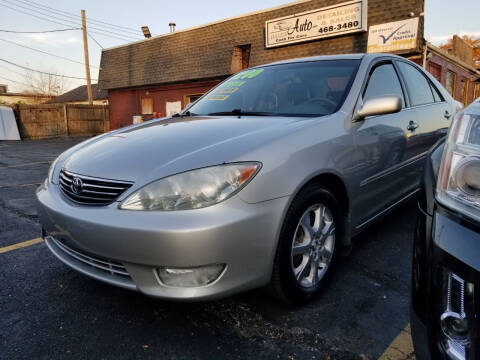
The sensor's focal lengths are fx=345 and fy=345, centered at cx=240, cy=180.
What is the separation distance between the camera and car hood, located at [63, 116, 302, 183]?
168 cm

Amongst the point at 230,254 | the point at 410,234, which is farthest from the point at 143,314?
the point at 410,234

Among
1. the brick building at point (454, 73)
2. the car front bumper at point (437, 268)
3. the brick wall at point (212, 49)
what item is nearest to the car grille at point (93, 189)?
the car front bumper at point (437, 268)

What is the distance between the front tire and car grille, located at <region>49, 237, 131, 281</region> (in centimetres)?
74

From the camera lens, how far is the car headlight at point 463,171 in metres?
0.93

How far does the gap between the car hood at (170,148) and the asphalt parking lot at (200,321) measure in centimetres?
79

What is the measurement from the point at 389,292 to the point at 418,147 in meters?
1.45

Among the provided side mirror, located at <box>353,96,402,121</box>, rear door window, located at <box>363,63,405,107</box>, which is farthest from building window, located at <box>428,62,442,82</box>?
side mirror, located at <box>353,96,402,121</box>

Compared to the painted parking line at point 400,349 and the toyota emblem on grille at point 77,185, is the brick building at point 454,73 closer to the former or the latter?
the painted parking line at point 400,349

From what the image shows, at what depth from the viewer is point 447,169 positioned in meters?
1.02

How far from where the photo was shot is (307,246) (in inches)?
76.4

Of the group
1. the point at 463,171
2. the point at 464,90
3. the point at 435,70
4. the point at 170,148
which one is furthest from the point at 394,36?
the point at 463,171

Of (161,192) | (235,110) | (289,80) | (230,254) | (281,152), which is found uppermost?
(289,80)

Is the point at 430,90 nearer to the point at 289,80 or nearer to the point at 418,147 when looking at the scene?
the point at 418,147

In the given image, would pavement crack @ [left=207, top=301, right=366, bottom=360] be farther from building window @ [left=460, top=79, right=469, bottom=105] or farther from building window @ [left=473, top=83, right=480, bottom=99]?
building window @ [left=473, top=83, right=480, bottom=99]
